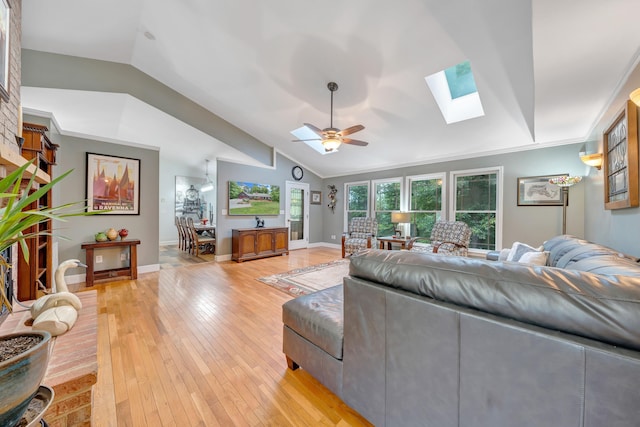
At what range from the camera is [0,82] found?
159 cm

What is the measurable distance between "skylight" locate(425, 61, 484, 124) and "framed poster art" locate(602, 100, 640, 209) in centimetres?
160

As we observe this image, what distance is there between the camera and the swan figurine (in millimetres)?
1410

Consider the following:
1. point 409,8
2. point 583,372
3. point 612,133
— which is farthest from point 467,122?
point 583,372

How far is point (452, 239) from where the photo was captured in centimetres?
435

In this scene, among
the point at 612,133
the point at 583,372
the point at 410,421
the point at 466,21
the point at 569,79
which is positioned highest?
the point at 466,21

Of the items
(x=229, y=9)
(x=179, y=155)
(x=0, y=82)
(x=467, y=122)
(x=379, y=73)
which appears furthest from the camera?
(x=179, y=155)

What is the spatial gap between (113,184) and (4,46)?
8.90ft

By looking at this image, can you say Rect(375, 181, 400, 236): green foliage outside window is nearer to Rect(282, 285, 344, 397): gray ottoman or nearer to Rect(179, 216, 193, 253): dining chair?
Rect(282, 285, 344, 397): gray ottoman

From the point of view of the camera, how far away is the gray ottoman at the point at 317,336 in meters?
1.40

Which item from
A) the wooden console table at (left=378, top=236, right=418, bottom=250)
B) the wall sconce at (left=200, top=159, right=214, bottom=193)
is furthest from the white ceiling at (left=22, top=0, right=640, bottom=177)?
the wall sconce at (left=200, top=159, right=214, bottom=193)

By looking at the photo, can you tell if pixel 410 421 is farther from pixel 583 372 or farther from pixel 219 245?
pixel 219 245

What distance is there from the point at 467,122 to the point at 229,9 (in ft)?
12.4

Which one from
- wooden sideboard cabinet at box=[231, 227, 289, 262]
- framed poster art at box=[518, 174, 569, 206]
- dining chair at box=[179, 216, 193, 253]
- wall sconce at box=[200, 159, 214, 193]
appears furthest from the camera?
wall sconce at box=[200, 159, 214, 193]

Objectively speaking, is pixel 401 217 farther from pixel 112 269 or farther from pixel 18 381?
pixel 112 269
